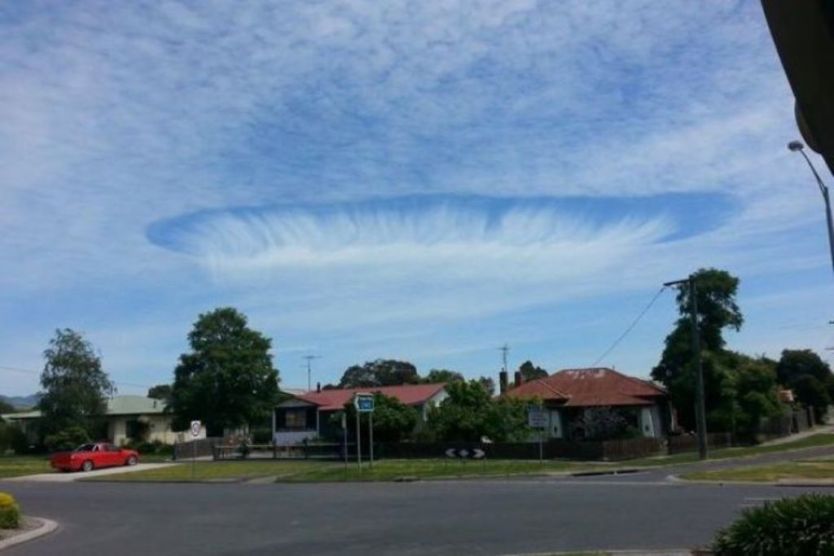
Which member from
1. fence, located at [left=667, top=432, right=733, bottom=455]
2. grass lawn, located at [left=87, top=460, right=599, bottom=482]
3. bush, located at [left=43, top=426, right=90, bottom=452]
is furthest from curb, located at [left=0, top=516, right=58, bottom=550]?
bush, located at [left=43, top=426, right=90, bottom=452]

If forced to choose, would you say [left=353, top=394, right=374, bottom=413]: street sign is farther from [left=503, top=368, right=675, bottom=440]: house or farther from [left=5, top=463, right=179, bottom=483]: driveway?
[left=503, top=368, right=675, bottom=440]: house

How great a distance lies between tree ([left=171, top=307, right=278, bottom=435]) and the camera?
2849 inches

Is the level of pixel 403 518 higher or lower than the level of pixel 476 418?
lower

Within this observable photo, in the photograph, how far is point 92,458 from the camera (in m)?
50.3

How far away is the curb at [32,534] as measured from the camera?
17366 millimetres

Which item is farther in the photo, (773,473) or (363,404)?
(363,404)

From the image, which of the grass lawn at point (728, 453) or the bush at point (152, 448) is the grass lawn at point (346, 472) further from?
the bush at point (152, 448)

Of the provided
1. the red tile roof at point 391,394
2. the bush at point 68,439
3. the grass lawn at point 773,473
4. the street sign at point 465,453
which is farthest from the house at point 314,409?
the grass lawn at point 773,473

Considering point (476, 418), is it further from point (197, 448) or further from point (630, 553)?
point (630, 553)

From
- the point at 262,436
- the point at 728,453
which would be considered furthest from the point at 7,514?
the point at 262,436

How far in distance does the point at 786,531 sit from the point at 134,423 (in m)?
79.7

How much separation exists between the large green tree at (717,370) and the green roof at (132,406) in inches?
1838

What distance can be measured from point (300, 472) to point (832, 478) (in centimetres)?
2207

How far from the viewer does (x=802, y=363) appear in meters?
101
